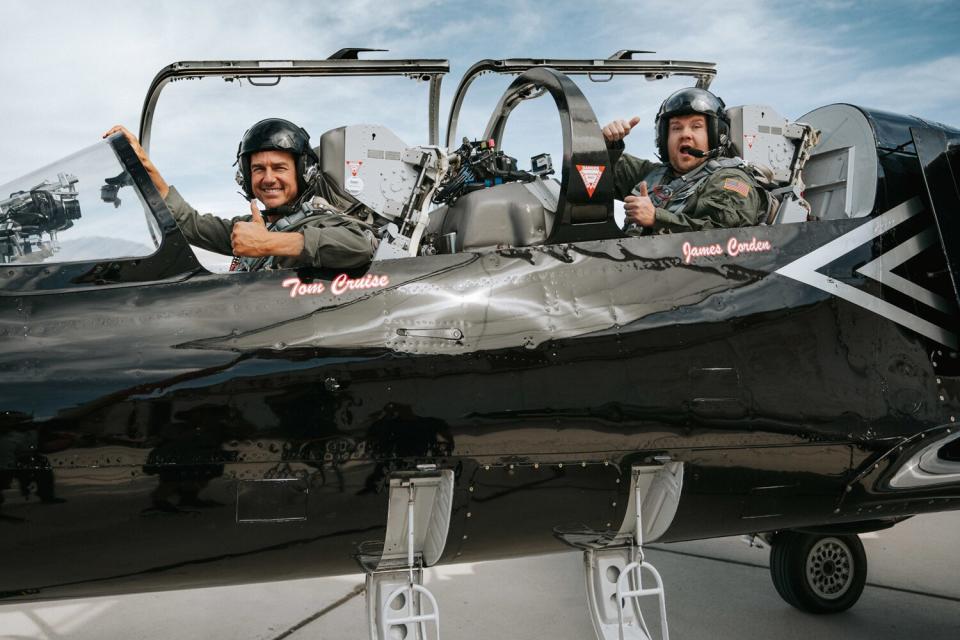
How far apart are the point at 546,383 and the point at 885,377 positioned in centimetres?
167

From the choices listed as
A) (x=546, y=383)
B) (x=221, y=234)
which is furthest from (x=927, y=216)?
(x=221, y=234)

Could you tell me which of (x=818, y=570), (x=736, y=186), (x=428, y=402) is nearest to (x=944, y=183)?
(x=736, y=186)

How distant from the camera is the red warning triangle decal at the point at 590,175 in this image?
10.2 ft

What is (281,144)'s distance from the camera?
3.41 m

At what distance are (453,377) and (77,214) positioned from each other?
1.55 meters

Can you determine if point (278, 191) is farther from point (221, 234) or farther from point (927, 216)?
point (927, 216)

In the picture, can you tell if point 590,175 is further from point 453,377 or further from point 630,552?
point 630,552

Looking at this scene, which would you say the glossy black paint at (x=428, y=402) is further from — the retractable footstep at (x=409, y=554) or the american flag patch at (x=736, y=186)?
the american flag patch at (x=736, y=186)

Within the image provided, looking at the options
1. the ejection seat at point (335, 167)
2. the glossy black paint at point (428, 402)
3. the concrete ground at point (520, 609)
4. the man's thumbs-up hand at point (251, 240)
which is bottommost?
the concrete ground at point (520, 609)

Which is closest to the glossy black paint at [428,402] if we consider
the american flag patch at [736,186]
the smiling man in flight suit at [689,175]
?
the smiling man in flight suit at [689,175]

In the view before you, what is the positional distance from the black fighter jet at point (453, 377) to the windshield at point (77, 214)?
0.01 m

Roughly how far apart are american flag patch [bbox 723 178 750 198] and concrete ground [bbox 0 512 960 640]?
8.45 ft

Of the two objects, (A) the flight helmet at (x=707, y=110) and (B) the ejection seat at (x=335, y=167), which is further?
(A) the flight helmet at (x=707, y=110)

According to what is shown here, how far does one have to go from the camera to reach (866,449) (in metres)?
3.33
